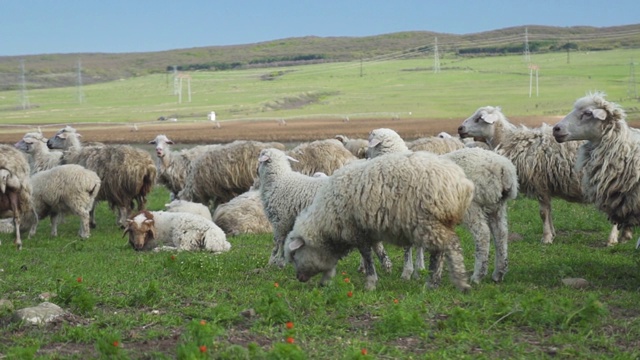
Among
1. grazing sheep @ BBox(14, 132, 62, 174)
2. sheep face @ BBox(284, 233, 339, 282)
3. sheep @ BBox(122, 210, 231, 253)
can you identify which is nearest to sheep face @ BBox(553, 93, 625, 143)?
sheep face @ BBox(284, 233, 339, 282)

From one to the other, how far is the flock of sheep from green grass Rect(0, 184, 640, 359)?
1.66 feet

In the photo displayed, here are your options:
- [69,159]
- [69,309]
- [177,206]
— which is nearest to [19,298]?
[69,309]

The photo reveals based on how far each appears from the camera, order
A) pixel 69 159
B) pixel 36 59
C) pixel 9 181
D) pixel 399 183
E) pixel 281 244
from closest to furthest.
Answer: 1. pixel 399 183
2. pixel 281 244
3. pixel 9 181
4. pixel 69 159
5. pixel 36 59

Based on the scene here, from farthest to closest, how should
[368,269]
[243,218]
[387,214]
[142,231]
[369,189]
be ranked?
[243,218] < [142,231] < [368,269] < [369,189] < [387,214]

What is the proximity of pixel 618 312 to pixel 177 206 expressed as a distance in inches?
379

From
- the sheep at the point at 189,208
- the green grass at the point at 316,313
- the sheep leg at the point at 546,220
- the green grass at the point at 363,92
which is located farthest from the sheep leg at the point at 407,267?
the green grass at the point at 363,92

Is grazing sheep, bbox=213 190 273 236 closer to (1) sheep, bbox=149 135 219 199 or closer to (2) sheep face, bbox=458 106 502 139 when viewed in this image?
(2) sheep face, bbox=458 106 502 139

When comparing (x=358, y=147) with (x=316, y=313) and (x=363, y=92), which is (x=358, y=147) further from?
(x=363, y=92)

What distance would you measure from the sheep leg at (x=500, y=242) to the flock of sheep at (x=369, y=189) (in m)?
0.01

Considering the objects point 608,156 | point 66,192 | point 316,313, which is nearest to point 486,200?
point 608,156

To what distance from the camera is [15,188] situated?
14562 millimetres

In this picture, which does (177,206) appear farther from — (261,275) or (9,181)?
(261,275)

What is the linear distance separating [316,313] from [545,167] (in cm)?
701

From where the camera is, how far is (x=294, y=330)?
7.27m
